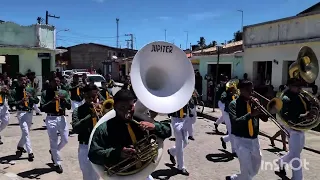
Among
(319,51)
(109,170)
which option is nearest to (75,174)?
(109,170)

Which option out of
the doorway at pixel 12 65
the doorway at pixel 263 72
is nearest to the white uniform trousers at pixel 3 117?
the doorway at pixel 263 72

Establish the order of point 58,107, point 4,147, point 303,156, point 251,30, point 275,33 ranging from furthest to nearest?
point 251,30 → point 275,33 → point 4,147 → point 303,156 → point 58,107

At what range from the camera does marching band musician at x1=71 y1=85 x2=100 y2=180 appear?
474 cm

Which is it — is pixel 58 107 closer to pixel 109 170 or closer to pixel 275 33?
pixel 109 170

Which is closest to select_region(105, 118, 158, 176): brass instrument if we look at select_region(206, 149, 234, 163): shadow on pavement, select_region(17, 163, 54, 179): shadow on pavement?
select_region(17, 163, 54, 179): shadow on pavement

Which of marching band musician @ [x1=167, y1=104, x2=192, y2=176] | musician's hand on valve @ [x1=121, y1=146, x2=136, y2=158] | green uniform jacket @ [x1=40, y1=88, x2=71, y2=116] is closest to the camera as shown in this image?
musician's hand on valve @ [x1=121, y1=146, x2=136, y2=158]

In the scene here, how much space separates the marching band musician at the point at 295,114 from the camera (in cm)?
589

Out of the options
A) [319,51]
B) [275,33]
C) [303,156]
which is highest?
[275,33]

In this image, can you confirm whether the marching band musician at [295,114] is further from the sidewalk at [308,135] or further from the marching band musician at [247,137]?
the sidewalk at [308,135]

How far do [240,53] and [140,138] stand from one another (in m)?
15.4

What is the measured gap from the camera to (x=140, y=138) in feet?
10.8

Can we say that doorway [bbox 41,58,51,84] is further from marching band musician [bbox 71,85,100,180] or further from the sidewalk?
marching band musician [bbox 71,85,100,180]

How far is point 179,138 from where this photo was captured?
268 inches

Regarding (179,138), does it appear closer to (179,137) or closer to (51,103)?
(179,137)
